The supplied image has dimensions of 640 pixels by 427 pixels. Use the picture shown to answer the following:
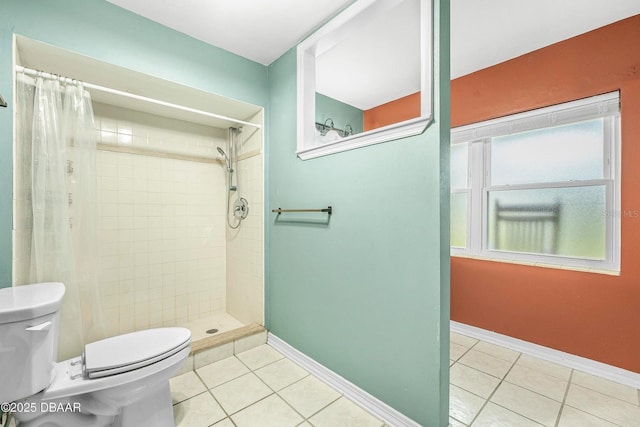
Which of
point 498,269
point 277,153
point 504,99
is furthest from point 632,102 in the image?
point 277,153

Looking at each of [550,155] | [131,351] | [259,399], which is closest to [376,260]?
[259,399]

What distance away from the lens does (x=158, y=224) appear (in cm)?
232

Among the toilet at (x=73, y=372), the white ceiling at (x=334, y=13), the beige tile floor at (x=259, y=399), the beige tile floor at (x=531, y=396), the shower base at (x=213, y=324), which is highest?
the white ceiling at (x=334, y=13)

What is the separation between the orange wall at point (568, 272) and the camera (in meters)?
1.66

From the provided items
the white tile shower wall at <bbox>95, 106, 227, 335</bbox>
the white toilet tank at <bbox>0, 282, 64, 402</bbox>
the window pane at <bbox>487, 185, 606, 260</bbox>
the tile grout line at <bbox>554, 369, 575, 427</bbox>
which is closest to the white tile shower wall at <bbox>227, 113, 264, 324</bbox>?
the white tile shower wall at <bbox>95, 106, 227, 335</bbox>

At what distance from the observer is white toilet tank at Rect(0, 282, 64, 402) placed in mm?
954

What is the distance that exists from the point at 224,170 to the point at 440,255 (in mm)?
2252

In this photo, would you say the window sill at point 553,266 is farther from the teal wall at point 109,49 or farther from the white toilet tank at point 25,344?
the white toilet tank at point 25,344

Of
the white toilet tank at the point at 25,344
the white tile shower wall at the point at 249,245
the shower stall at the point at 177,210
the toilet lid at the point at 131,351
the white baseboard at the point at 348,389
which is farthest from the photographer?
the white tile shower wall at the point at 249,245

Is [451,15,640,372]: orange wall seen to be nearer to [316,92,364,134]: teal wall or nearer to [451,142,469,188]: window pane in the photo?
[451,142,469,188]: window pane

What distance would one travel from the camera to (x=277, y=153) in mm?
2141

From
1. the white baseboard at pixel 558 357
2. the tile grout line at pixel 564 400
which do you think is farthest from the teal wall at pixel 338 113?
the tile grout line at pixel 564 400

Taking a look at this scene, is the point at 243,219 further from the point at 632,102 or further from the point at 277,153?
the point at 632,102

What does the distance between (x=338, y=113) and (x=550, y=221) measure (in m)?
2.21
